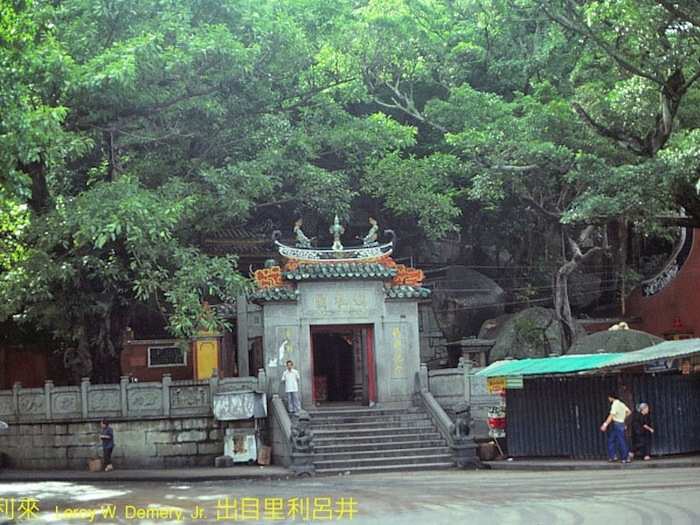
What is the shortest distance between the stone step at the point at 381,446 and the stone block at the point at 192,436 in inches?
128

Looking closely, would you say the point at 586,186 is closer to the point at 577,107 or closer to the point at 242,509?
the point at 577,107

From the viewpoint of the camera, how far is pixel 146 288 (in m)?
19.8

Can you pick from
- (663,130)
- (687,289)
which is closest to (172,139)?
(663,130)

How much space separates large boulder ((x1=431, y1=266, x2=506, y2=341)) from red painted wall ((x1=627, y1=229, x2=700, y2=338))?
507 centimetres

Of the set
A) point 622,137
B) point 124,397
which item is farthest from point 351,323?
point 622,137

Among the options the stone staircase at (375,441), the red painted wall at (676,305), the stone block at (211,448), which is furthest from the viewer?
the red painted wall at (676,305)

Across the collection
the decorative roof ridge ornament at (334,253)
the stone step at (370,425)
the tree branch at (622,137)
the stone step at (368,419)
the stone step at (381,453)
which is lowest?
the stone step at (381,453)

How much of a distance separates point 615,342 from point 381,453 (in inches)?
226

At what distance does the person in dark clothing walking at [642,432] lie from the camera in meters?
18.6

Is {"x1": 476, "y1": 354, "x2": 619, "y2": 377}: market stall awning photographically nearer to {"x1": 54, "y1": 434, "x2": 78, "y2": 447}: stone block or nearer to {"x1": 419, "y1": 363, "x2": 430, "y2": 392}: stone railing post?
{"x1": 419, "y1": 363, "x2": 430, "y2": 392}: stone railing post

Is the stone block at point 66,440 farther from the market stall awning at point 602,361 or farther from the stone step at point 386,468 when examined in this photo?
the market stall awning at point 602,361

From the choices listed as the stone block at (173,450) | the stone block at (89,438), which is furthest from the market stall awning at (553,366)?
the stone block at (89,438)

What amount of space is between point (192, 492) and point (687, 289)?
21.5m

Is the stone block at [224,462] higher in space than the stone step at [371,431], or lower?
lower
